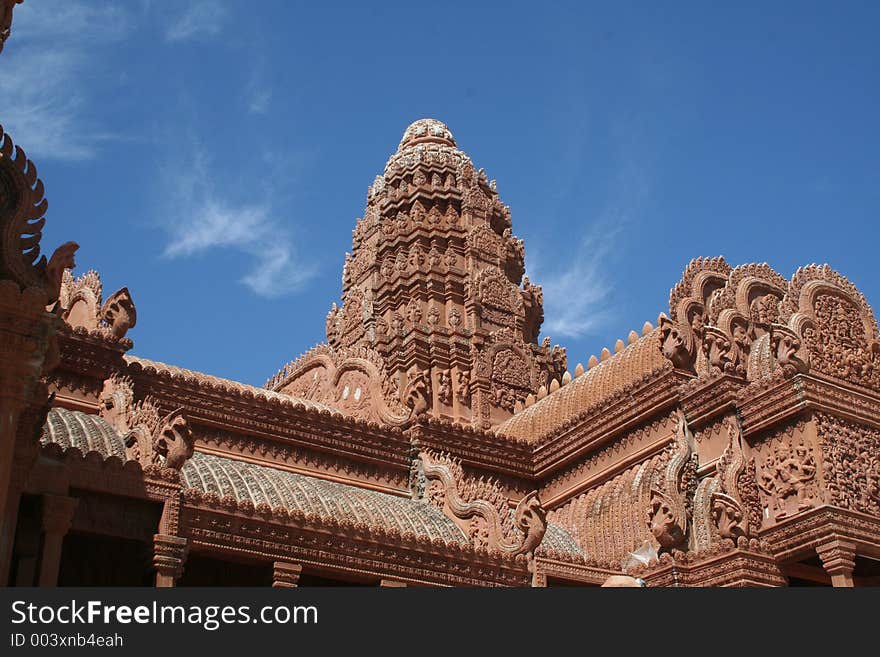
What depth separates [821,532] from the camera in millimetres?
14414

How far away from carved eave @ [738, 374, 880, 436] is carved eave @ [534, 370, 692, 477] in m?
1.68

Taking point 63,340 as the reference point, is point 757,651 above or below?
below

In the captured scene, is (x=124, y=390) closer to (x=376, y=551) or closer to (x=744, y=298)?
(x=376, y=551)

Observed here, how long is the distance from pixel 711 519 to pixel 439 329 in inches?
442

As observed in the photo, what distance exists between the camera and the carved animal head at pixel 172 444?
42.9 feet

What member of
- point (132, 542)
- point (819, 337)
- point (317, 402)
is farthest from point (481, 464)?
point (132, 542)

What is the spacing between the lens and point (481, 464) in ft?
64.2

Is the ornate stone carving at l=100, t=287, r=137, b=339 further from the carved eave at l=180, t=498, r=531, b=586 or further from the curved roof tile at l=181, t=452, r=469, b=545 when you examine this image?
the carved eave at l=180, t=498, r=531, b=586

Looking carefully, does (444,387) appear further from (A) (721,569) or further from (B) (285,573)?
(B) (285,573)

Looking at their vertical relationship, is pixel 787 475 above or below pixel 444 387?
below

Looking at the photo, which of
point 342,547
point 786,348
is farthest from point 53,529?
point 786,348

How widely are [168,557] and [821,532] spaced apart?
7.16m

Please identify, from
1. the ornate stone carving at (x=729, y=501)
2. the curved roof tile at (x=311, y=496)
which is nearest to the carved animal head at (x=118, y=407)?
the curved roof tile at (x=311, y=496)

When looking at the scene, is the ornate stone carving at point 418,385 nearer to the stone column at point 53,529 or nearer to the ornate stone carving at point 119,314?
the ornate stone carving at point 119,314
